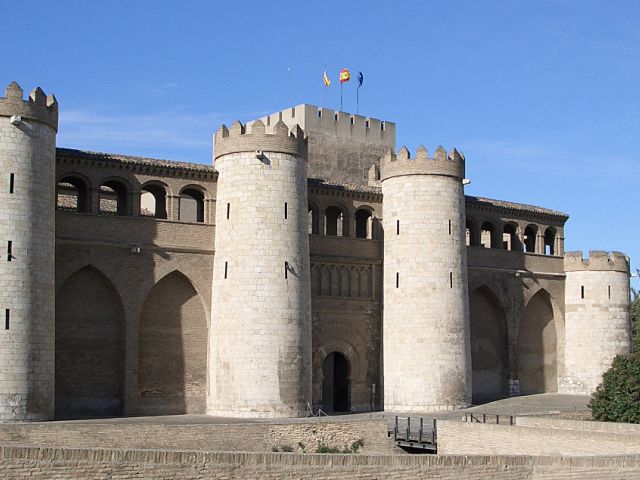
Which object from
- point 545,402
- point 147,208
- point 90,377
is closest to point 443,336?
point 545,402

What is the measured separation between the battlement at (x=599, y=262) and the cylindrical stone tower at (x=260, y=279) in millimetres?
13453

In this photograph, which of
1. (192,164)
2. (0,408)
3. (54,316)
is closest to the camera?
(0,408)

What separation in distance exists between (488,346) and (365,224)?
6.53 m

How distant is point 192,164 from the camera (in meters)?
29.8

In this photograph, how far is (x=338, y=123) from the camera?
128 feet

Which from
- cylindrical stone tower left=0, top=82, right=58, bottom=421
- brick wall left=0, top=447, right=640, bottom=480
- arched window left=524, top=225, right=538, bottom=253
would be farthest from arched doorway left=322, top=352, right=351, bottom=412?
brick wall left=0, top=447, right=640, bottom=480

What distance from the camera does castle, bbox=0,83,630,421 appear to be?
83.7 ft

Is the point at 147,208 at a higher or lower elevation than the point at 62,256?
higher

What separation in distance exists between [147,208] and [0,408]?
48.7ft

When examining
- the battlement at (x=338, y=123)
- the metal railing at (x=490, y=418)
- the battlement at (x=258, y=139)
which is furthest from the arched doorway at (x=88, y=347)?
the battlement at (x=338, y=123)

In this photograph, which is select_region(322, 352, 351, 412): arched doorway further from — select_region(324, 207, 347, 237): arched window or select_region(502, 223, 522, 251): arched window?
select_region(502, 223, 522, 251): arched window

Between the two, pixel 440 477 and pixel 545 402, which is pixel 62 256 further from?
pixel 545 402

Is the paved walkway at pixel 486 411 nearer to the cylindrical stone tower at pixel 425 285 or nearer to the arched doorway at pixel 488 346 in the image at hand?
the cylindrical stone tower at pixel 425 285

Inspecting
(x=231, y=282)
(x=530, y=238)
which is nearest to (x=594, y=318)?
(x=530, y=238)
